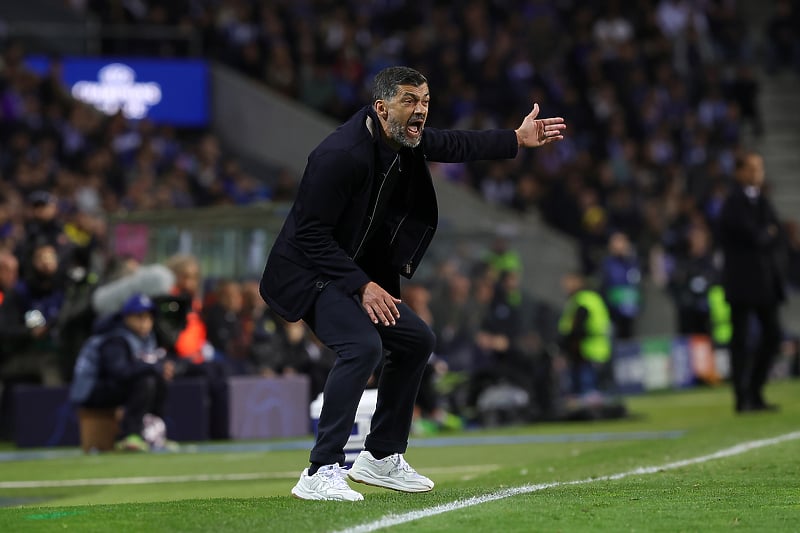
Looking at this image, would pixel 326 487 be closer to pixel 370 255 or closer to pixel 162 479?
pixel 370 255

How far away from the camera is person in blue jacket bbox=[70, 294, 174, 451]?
1366cm

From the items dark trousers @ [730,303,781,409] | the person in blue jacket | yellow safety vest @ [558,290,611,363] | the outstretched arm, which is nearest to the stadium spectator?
the person in blue jacket

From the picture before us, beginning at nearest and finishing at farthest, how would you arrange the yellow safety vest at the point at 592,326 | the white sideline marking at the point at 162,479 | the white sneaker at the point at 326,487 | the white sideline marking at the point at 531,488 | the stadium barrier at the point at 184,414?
the white sideline marking at the point at 531,488 < the white sneaker at the point at 326,487 < the white sideline marking at the point at 162,479 < the stadium barrier at the point at 184,414 < the yellow safety vest at the point at 592,326

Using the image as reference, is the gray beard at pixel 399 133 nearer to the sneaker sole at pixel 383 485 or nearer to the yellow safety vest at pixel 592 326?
the sneaker sole at pixel 383 485

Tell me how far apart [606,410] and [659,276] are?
362 inches

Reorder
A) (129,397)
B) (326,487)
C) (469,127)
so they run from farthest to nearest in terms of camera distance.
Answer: (469,127) < (129,397) < (326,487)

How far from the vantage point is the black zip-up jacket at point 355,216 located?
7.41m

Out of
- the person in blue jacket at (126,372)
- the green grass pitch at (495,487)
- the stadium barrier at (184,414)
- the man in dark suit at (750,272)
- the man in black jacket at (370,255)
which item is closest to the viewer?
the green grass pitch at (495,487)

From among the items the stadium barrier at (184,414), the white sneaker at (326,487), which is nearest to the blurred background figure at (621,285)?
the stadium barrier at (184,414)

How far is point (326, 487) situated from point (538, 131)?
2097mm

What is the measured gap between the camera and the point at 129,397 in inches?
543

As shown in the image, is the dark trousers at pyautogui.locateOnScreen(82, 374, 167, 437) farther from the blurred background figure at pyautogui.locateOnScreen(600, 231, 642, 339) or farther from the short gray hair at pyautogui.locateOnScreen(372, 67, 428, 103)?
the blurred background figure at pyautogui.locateOnScreen(600, 231, 642, 339)

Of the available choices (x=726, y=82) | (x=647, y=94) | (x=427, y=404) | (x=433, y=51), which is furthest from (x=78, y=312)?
(x=726, y=82)

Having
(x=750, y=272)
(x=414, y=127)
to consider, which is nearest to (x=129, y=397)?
(x=750, y=272)
